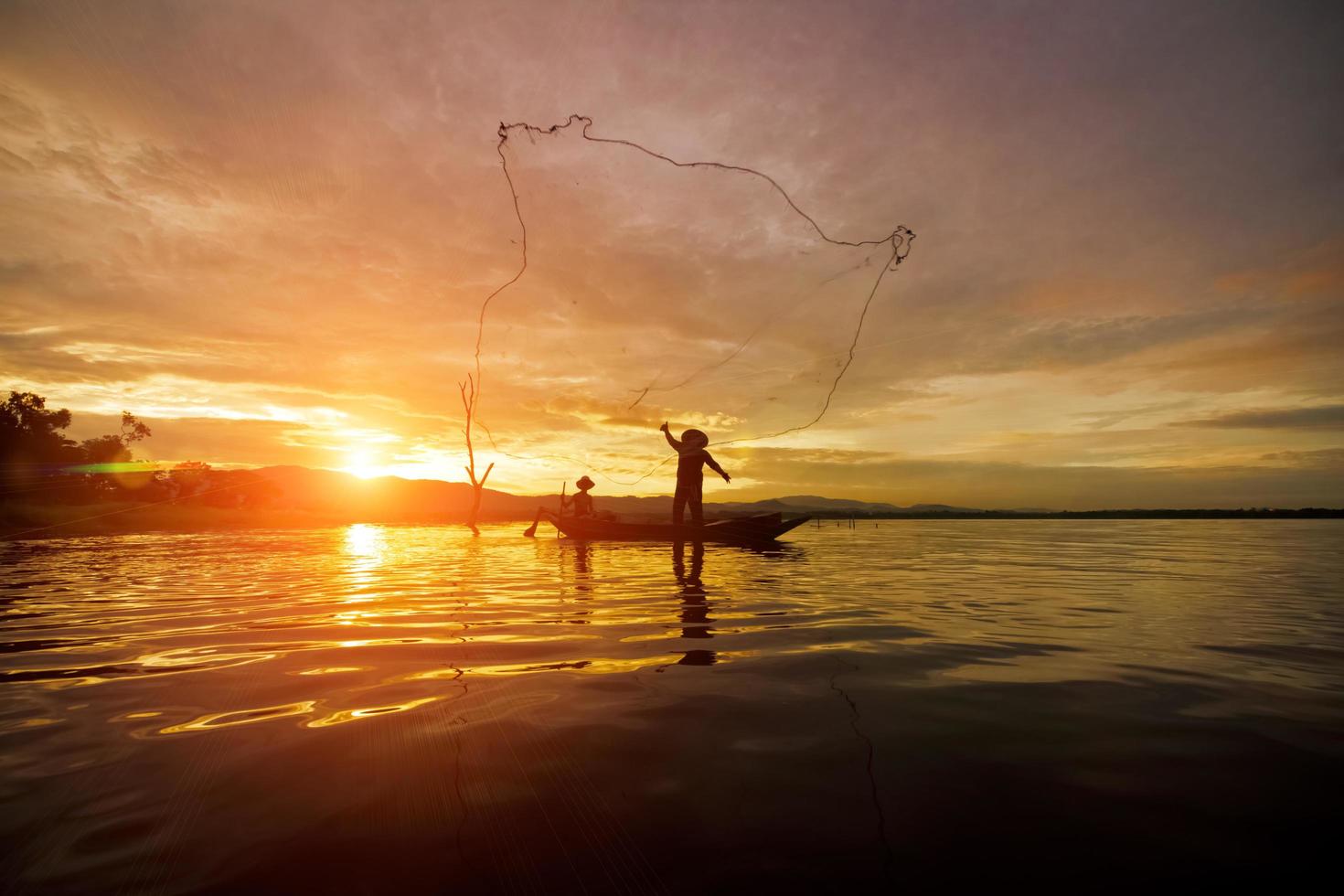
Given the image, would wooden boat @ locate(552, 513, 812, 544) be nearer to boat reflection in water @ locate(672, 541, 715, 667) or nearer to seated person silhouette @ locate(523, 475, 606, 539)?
seated person silhouette @ locate(523, 475, 606, 539)

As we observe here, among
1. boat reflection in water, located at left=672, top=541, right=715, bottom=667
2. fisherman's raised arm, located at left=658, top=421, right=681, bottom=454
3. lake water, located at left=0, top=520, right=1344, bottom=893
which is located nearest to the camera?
lake water, located at left=0, top=520, right=1344, bottom=893

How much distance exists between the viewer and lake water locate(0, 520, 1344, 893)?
6.90ft

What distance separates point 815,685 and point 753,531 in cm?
1925

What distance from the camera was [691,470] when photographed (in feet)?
71.3

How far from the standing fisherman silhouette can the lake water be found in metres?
13.3

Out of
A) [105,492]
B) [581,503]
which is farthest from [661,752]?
[105,492]

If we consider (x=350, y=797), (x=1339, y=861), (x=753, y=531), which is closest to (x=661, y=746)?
(x=350, y=797)

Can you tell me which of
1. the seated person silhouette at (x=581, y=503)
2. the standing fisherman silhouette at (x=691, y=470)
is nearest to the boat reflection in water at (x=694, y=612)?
the standing fisherman silhouette at (x=691, y=470)

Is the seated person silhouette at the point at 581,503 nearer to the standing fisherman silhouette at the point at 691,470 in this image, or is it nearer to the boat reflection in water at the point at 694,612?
the standing fisherman silhouette at the point at 691,470

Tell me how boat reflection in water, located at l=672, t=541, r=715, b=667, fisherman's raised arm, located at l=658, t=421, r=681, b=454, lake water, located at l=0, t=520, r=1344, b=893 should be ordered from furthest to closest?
fisherman's raised arm, located at l=658, t=421, r=681, b=454, boat reflection in water, located at l=672, t=541, r=715, b=667, lake water, located at l=0, t=520, r=1344, b=893

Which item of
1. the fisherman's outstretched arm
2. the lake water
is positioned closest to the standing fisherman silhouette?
the fisherman's outstretched arm

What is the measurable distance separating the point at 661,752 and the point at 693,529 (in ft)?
63.6

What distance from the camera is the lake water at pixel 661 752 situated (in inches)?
82.8

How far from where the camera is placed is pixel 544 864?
6.81 ft
